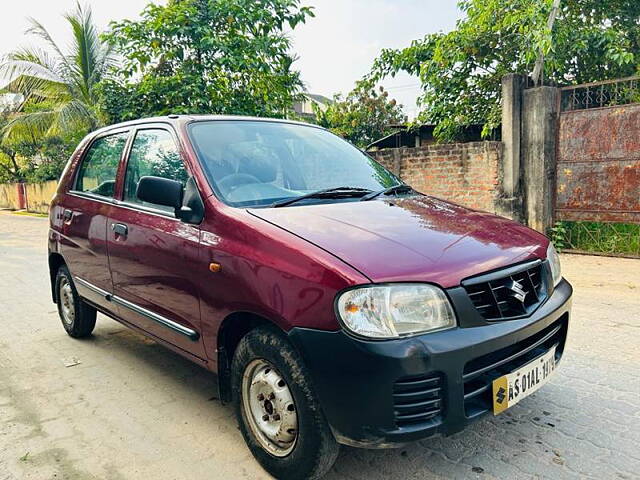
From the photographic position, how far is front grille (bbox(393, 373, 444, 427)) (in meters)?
1.90

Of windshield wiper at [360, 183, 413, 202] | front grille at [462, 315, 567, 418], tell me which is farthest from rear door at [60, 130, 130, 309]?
front grille at [462, 315, 567, 418]

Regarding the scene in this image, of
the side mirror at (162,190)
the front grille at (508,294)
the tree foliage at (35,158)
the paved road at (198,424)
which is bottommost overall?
the paved road at (198,424)

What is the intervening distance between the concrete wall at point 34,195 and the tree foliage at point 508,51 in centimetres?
1924

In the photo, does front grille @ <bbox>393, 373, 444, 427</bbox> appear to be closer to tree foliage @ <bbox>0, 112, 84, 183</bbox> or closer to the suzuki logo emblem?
the suzuki logo emblem

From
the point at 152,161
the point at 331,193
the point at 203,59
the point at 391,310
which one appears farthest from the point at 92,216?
the point at 203,59

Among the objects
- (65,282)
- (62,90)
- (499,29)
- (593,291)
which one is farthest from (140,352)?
(62,90)

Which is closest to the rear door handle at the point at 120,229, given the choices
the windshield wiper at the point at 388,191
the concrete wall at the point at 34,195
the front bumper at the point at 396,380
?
the windshield wiper at the point at 388,191

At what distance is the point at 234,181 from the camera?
2.78 metres

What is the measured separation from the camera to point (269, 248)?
221 cm

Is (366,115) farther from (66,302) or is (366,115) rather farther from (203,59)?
(66,302)

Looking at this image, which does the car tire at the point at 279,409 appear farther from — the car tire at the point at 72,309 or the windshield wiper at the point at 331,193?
the car tire at the point at 72,309

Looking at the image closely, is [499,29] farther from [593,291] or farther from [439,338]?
[439,338]

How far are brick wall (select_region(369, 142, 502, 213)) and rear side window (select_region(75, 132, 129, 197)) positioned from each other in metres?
6.09

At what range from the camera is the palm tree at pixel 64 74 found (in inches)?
604
